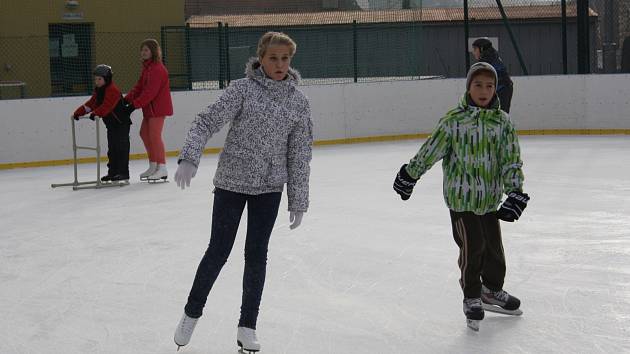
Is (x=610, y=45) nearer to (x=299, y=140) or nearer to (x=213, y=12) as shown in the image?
(x=213, y=12)

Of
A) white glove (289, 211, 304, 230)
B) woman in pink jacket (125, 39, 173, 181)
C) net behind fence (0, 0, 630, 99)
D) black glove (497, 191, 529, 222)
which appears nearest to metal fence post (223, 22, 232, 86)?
net behind fence (0, 0, 630, 99)

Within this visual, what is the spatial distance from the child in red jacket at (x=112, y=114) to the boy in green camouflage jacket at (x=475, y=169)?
20.7ft

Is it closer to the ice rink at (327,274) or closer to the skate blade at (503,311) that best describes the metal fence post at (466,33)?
the ice rink at (327,274)

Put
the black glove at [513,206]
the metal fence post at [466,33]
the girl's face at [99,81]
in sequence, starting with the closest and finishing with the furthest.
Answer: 1. the black glove at [513,206]
2. the girl's face at [99,81]
3. the metal fence post at [466,33]

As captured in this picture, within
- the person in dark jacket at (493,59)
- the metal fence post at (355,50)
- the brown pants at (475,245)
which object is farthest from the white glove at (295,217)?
the metal fence post at (355,50)

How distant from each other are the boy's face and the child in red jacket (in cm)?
641

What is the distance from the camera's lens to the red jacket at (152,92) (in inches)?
410

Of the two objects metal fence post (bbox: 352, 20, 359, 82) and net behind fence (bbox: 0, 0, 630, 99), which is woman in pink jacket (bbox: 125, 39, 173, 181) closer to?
net behind fence (bbox: 0, 0, 630, 99)

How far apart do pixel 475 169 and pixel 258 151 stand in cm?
96

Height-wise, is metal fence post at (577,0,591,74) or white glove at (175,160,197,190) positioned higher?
metal fence post at (577,0,591,74)

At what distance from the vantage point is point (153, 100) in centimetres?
1053

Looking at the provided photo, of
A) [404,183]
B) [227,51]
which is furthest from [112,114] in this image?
[404,183]

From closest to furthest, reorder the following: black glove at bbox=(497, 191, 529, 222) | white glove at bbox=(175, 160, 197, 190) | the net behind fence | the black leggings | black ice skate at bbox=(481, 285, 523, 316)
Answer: white glove at bbox=(175, 160, 197, 190) → black glove at bbox=(497, 191, 529, 222) → black ice skate at bbox=(481, 285, 523, 316) → the black leggings → the net behind fence

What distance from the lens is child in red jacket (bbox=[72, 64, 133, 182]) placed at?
1038 cm
